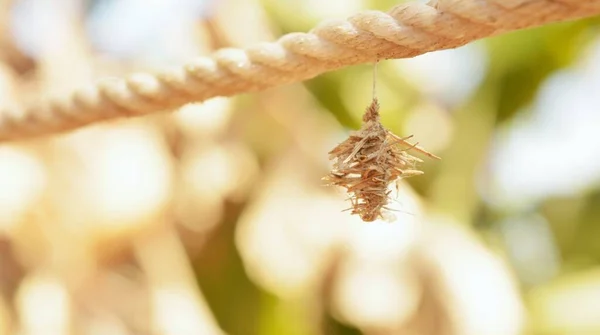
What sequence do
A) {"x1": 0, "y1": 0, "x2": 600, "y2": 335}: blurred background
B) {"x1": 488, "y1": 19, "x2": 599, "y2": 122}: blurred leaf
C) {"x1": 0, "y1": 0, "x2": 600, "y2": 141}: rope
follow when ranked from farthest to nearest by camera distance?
{"x1": 488, "y1": 19, "x2": 599, "y2": 122}: blurred leaf → {"x1": 0, "y1": 0, "x2": 600, "y2": 335}: blurred background → {"x1": 0, "y1": 0, "x2": 600, "y2": 141}: rope

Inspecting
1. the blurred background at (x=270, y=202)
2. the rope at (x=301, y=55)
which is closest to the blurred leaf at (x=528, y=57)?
the blurred background at (x=270, y=202)

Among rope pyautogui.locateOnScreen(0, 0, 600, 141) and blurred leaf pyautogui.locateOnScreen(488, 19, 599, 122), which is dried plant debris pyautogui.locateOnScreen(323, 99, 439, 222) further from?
blurred leaf pyautogui.locateOnScreen(488, 19, 599, 122)

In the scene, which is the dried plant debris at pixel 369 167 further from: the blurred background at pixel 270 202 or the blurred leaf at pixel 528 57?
the blurred leaf at pixel 528 57

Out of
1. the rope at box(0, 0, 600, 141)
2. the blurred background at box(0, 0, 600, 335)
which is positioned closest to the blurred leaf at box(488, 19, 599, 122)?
the blurred background at box(0, 0, 600, 335)

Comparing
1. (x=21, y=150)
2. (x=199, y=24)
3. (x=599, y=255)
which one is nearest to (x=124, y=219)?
(x=21, y=150)

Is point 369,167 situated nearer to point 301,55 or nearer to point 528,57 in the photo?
point 301,55

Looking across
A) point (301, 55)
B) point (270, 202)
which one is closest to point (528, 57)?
point (270, 202)

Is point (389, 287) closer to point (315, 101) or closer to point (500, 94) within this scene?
point (315, 101)
